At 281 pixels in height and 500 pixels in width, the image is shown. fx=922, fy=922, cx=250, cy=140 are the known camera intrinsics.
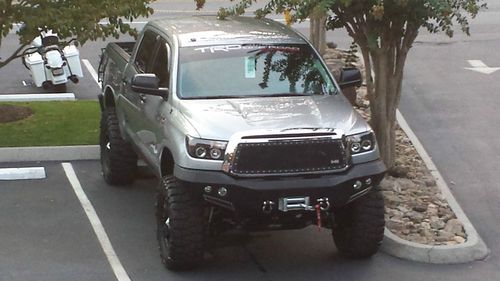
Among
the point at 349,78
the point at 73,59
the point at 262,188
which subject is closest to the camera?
the point at 262,188

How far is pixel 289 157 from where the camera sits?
291 inches

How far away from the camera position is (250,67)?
8664mm

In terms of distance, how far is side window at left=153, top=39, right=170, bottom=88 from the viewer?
8.78 m

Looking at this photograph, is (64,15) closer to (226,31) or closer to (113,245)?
(226,31)

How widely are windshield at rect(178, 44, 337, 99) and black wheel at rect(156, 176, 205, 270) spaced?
112 centimetres

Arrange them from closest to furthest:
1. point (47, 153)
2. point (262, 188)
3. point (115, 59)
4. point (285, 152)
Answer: point (262, 188) → point (285, 152) → point (115, 59) → point (47, 153)

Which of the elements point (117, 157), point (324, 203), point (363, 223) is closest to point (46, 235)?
point (117, 157)

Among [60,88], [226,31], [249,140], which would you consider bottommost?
[60,88]

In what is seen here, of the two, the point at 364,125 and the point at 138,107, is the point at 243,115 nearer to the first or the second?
the point at 364,125

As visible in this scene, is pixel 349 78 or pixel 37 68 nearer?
pixel 349 78

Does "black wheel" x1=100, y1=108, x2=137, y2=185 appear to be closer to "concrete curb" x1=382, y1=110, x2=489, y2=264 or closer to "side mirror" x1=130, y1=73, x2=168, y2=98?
"side mirror" x1=130, y1=73, x2=168, y2=98

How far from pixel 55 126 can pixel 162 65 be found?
3.71 meters

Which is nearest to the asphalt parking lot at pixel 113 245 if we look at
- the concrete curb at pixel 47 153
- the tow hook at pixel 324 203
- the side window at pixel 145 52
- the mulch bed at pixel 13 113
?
the tow hook at pixel 324 203

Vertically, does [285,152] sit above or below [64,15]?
below
